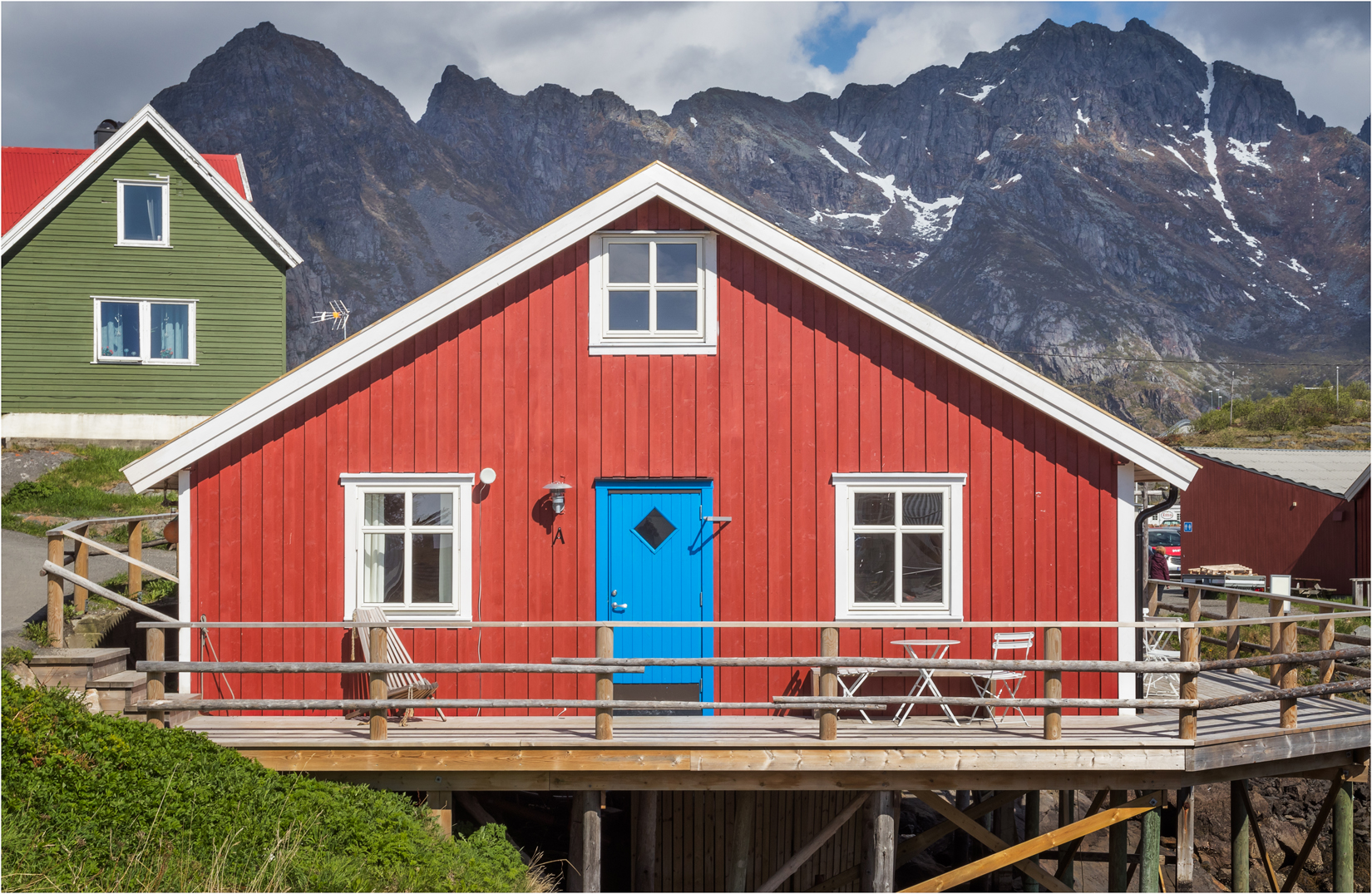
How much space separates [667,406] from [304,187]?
12486 cm

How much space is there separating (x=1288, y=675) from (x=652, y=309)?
739 centimetres

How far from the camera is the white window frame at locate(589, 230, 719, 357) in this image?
35.5 ft

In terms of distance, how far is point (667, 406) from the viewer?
35.5 feet

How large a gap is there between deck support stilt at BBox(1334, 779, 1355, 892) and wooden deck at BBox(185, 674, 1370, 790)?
1.49m

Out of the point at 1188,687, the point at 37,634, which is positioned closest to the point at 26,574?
the point at 37,634

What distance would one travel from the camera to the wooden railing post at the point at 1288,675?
9805 millimetres

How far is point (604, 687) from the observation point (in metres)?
9.05

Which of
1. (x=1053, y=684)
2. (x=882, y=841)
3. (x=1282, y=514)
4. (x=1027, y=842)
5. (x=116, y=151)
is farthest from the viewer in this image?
(x=1282, y=514)

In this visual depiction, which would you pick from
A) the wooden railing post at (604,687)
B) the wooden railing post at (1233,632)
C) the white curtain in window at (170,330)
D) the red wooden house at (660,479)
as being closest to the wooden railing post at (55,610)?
the red wooden house at (660,479)

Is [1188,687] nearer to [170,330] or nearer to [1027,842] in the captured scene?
[1027,842]

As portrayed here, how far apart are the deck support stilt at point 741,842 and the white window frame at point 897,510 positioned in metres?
2.14

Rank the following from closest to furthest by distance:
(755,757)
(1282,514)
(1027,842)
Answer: (755,757) < (1027,842) < (1282,514)

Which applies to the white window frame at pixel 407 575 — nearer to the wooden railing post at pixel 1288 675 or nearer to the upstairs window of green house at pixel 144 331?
the wooden railing post at pixel 1288 675

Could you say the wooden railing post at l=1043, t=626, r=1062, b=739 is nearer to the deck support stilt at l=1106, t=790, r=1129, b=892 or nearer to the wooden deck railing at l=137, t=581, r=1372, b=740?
the wooden deck railing at l=137, t=581, r=1372, b=740
